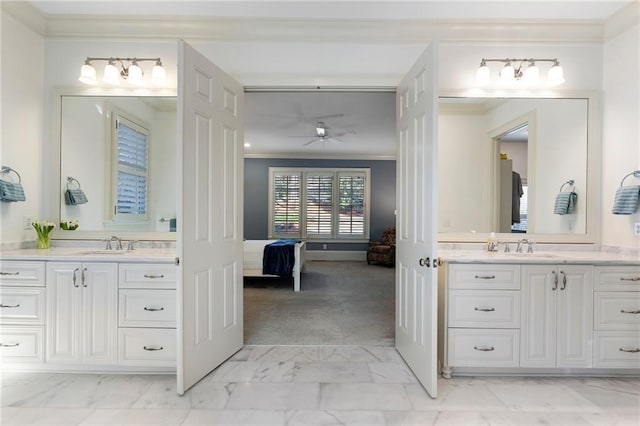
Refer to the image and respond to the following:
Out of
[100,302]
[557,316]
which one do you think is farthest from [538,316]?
[100,302]

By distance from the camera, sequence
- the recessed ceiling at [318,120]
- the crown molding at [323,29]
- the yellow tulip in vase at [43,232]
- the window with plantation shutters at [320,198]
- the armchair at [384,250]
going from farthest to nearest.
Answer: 1. the window with plantation shutters at [320,198]
2. the armchair at [384,250]
3. the recessed ceiling at [318,120]
4. the crown molding at [323,29]
5. the yellow tulip in vase at [43,232]

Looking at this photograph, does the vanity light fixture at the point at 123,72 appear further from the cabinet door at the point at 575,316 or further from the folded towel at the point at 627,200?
the folded towel at the point at 627,200

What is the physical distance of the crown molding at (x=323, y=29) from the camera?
282cm

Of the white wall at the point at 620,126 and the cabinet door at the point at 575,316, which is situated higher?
the white wall at the point at 620,126

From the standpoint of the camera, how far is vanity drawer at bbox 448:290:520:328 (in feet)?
7.85

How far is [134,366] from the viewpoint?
7.97ft

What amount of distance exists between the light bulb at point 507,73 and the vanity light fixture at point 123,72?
9.41 ft

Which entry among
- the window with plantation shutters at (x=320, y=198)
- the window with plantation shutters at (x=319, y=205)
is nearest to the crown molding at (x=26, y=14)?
the window with plantation shutters at (x=320, y=198)

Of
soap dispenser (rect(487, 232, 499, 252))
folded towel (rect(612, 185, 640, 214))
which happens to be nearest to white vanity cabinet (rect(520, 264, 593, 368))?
soap dispenser (rect(487, 232, 499, 252))

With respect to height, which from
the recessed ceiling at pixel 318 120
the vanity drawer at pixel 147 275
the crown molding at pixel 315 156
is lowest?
the vanity drawer at pixel 147 275

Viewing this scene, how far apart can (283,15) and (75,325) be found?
293cm

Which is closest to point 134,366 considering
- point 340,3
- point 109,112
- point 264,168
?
point 109,112

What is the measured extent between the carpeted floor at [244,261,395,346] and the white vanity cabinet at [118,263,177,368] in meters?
0.85

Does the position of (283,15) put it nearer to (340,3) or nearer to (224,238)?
(340,3)
